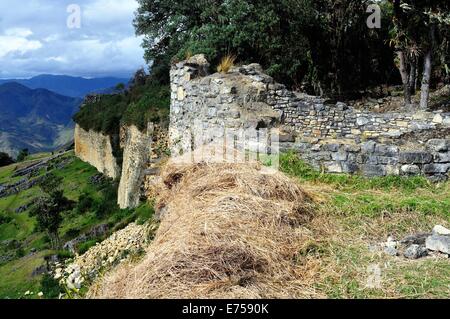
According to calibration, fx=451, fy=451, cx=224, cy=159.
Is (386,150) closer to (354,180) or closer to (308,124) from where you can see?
(354,180)

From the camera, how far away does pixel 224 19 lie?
19.4m

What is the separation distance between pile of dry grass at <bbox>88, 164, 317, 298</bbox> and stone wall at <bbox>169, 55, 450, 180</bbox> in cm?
169

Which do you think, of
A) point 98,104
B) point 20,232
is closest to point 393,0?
point 20,232

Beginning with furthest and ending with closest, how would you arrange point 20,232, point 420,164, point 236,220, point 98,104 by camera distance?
1. point 98,104
2. point 20,232
3. point 420,164
4. point 236,220

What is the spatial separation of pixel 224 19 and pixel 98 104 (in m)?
36.2

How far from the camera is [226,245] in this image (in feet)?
16.3

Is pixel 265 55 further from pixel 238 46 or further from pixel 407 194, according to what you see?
pixel 407 194

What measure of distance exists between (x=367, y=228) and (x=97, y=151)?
45.1 meters

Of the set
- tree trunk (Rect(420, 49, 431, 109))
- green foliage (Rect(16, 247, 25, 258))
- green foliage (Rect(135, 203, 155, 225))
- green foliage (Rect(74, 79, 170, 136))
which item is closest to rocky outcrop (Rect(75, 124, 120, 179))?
green foliage (Rect(74, 79, 170, 136))

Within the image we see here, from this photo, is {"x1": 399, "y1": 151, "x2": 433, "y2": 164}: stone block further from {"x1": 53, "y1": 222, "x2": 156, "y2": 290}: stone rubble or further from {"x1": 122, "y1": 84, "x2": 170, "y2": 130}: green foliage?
{"x1": 122, "y1": 84, "x2": 170, "y2": 130}: green foliage

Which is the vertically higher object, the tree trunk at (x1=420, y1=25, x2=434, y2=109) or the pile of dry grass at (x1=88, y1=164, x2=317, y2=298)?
the tree trunk at (x1=420, y1=25, x2=434, y2=109)

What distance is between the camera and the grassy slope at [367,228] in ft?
15.2

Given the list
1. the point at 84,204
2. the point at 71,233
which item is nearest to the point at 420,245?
the point at 71,233

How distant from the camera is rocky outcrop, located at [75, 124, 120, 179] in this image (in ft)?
138
